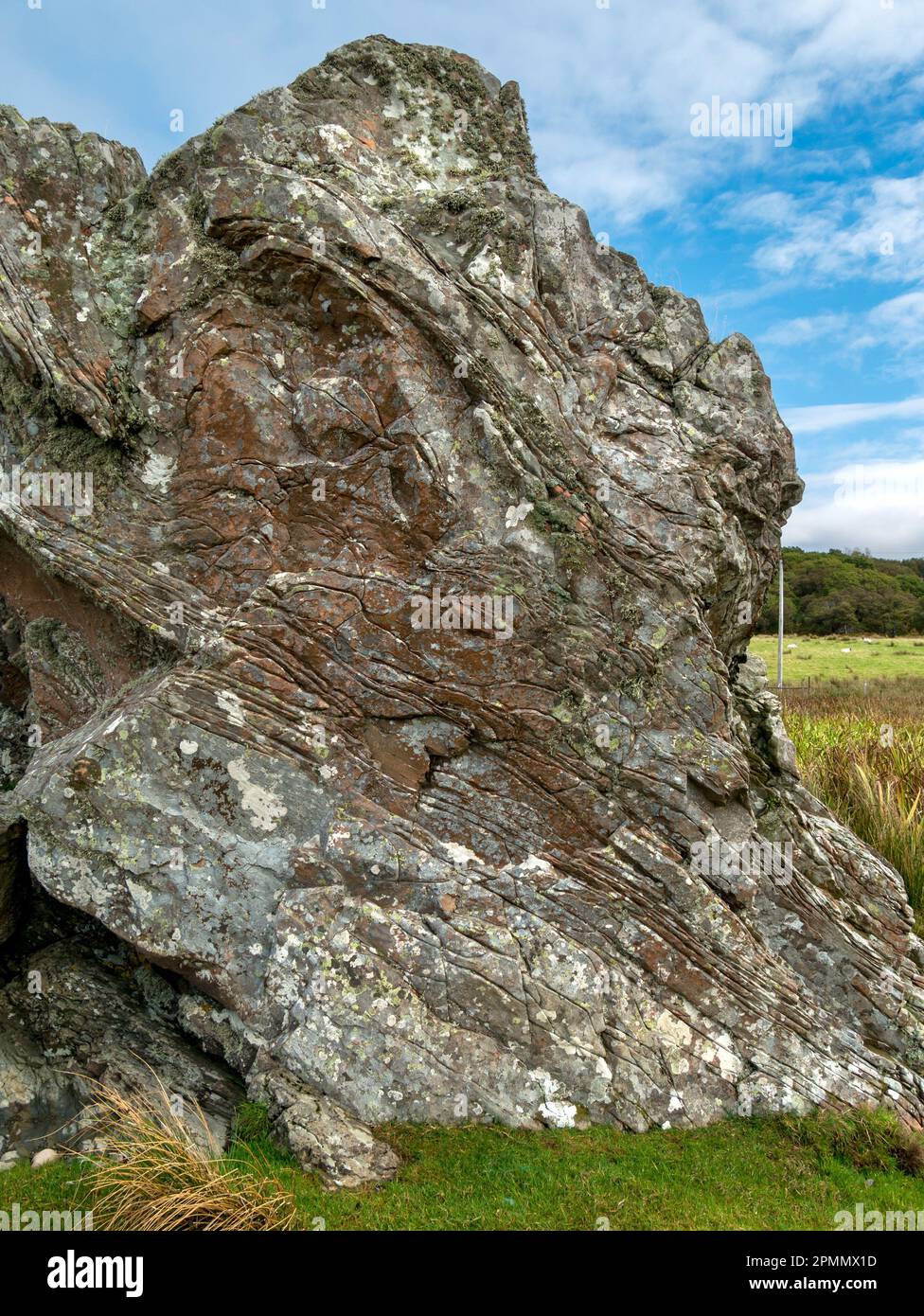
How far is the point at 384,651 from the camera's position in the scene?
8219mm

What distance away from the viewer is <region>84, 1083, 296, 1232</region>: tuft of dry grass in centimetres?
596

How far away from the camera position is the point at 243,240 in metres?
8.30

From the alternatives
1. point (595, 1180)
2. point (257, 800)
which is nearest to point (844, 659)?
point (595, 1180)

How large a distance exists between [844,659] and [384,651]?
5276cm

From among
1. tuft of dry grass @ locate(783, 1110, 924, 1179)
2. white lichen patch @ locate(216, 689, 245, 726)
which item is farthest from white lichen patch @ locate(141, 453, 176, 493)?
tuft of dry grass @ locate(783, 1110, 924, 1179)

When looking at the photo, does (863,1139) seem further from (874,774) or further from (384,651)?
(874,774)

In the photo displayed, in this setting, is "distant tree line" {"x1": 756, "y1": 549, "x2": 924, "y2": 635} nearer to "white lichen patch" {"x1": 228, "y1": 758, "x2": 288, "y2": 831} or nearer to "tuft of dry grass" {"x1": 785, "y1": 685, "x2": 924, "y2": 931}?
"tuft of dry grass" {"x1": 785, "y1": 685, "x2": 924, "y2": 931}

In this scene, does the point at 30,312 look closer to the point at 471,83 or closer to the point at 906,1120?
the point at 471,83

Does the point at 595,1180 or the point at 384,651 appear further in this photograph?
the point at 384,651

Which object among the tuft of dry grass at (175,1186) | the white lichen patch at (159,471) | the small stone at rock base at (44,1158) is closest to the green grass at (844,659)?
the white lichen patch at (159,471)

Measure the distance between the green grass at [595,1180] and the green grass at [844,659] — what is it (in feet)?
112

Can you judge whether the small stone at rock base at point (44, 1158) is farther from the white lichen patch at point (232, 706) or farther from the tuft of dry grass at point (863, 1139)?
the tuft of dry grass at point (863, 1139)

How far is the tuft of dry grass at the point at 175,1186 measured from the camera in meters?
5.96

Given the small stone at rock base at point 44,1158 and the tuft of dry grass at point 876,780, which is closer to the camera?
the small stone at rock base at point 44,1158
